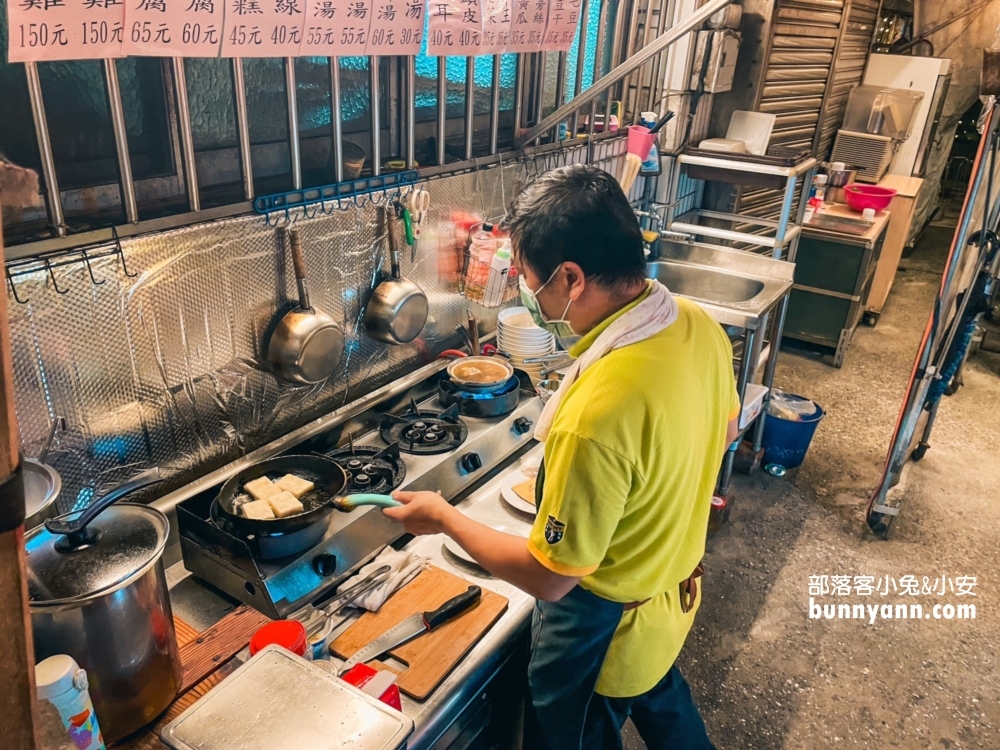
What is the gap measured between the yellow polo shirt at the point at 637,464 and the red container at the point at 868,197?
465 centimetres

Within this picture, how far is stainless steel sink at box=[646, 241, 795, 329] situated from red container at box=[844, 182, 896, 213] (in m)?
2.42

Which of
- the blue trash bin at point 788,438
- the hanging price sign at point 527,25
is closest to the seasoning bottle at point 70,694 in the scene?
the hanging price sign at point 527,25

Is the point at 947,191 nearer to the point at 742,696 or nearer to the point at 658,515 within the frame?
the point at 742,696

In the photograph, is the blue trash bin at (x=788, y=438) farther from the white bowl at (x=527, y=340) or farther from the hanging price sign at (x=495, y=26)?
the hanging price sign at (x=495, y=26)

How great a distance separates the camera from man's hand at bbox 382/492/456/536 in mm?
1612

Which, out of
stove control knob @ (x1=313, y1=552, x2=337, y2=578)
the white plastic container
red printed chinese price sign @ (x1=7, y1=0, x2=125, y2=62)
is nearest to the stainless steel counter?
stove control knob @ (x1=313, y1=552, x2=337, y2=578)

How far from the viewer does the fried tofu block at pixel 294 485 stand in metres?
1.86

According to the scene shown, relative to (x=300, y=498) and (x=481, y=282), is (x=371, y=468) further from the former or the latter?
(x=481, y=282)

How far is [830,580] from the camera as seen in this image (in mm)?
3342

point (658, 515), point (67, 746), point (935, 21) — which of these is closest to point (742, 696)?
point (658, 515)

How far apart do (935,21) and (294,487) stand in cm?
901

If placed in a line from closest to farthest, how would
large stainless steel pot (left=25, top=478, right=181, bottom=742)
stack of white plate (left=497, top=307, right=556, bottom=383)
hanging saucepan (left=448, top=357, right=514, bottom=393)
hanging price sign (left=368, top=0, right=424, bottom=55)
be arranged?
large stainless steel pot (left=25, top=478, right=181, bottom=742)
hanging price sign (left=368, top=0, right=424, bottom=55)
hanging saucepan (left=448, top=357, right=514, bottom=393)
stack of white plate (left=497, top=307, right=556, bottom=383)

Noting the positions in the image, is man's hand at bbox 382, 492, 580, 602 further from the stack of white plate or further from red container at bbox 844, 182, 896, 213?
red container at bbox 844, 182, 896, 213

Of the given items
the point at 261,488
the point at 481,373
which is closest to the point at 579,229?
the point at 261,488
